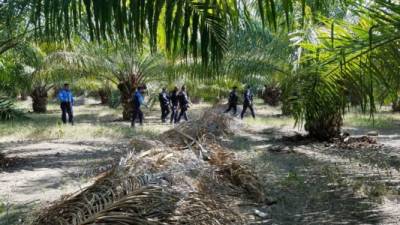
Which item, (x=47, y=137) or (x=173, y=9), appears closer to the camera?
(x=173, y=9)

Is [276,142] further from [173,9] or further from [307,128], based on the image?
[173,9]

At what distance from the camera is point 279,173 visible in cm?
788

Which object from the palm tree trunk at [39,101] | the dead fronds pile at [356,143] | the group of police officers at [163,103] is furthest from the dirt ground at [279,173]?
the palm tree trunk at [39,101]

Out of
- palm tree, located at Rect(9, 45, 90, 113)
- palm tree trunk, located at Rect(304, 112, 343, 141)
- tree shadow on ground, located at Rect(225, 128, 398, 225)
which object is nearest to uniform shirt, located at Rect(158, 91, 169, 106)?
palm tree, located at Rect(9, 45, 90, 113)

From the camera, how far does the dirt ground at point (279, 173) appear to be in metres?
5.49

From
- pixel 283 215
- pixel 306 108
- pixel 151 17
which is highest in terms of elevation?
pixel 151 17

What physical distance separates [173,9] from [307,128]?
32.8ft

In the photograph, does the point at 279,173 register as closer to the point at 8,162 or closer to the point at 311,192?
the point at 311,192

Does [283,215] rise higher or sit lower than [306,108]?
lower

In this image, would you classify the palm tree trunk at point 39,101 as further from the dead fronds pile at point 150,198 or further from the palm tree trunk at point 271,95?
the dead fronds pile at point 150,198

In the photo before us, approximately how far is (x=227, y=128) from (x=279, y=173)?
11.9 ft

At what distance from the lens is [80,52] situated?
44.8 feet

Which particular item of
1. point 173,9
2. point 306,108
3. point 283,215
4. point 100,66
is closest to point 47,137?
point 100,66

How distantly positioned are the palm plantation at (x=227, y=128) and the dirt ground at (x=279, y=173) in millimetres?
34
